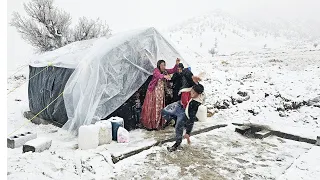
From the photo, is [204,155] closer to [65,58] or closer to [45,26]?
[65,58]

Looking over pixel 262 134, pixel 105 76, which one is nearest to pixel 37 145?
pixel 105 76

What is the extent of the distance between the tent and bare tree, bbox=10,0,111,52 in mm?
15015

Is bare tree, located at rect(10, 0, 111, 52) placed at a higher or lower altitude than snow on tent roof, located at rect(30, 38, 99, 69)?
higher

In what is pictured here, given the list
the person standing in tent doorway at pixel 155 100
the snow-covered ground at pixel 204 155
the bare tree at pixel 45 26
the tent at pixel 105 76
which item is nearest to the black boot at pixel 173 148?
the snow-covered ground at pixel 204 155

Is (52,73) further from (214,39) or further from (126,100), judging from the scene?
(214,39)

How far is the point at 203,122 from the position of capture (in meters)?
7.09

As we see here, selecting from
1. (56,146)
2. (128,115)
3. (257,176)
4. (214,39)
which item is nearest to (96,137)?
(56,146)

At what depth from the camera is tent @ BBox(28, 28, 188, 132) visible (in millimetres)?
5910

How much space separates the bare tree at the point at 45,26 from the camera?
21281 mm

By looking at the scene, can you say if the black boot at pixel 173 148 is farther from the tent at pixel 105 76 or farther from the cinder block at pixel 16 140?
the cinder block at pixel 16 140

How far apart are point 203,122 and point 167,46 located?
2.29 metres

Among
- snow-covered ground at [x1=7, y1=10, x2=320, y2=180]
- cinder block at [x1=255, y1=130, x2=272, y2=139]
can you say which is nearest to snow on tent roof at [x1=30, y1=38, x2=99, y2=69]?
snow-covered ground at [x1=7, y1=10, x2=320, y2=180]

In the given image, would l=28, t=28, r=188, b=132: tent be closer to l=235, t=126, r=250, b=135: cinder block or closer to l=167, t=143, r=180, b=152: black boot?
l=167, t=143, r=180, b=152: black boot

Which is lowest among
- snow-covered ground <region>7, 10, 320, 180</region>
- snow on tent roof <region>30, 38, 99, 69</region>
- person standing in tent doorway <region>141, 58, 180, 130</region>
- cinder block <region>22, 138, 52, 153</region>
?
snow-covered ground <region>7, 10, 320, 180</region>
